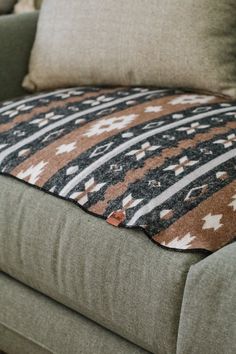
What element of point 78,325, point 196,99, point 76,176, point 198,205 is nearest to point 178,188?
point 198,205

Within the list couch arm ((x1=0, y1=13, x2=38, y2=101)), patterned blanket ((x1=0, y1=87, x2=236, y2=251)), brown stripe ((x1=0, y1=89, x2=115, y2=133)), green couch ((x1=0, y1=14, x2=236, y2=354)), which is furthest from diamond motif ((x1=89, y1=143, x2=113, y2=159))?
couch arm ((x1=0, y1=13, x2=38, y2=101))

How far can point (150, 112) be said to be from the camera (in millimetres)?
1504

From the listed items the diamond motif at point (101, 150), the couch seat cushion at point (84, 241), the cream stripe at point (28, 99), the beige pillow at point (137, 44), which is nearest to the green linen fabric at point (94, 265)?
the couch seat cushion at point (84, 241)

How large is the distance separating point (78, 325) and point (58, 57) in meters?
0.74

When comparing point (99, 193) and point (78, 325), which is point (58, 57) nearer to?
point (99, 193)

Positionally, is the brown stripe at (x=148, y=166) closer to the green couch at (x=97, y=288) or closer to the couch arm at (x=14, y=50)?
the green couch at (x=97, y=288)

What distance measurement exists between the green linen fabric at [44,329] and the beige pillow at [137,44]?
55cm

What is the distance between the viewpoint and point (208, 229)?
1098mm

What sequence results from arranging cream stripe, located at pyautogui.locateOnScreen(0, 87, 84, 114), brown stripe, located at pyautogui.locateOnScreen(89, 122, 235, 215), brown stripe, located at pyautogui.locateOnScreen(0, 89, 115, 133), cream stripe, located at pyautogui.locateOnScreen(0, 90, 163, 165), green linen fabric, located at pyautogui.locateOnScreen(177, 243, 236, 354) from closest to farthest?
green linen fabric, located at pyautogui.locateOnScreen(177, 243, 236, 354) → brown stripe, located at pyautogui.locateOnScreen(89, 122, 235, 215) → cream stripe, located at pyautogui.locateOnScreen(0, 90, 163, 165) → brown stripe, located at pyautogui.locateOnScreen(0, 89, 115, 133) → cream stripe, located at pyautogui.locateOnScreen(0, 87, 84, 114)

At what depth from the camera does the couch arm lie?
1850 mm

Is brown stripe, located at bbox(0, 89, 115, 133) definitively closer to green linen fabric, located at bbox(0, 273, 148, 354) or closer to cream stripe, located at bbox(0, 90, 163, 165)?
cream stripe, located at bbox(0, 90, 163, 165)

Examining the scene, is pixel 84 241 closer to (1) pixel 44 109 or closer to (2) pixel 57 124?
(2) pixel 57 124

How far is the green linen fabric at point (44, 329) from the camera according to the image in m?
1.24

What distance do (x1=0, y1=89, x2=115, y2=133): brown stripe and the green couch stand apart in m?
0.19
